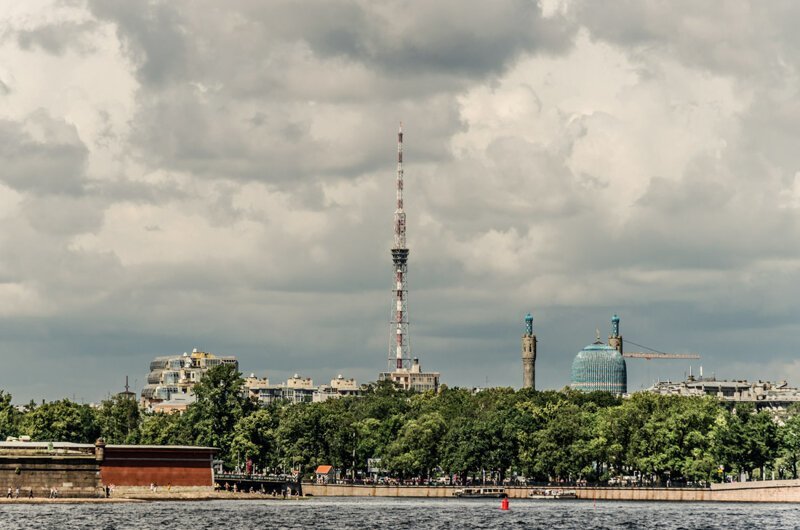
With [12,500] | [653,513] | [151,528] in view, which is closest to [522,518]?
[653,513]

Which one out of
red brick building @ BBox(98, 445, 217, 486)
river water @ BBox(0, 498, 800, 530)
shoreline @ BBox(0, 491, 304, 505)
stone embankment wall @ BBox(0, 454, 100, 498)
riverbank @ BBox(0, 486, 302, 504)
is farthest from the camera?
red brick building @ BBox(98, 445, 217, 486)

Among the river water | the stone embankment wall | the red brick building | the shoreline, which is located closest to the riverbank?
the shoreline

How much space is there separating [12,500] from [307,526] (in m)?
45.8

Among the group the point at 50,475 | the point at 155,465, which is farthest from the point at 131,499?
the point at 50,475

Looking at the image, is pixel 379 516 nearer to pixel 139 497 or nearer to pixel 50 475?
pixel 139 497

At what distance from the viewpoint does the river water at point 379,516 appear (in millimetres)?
147625

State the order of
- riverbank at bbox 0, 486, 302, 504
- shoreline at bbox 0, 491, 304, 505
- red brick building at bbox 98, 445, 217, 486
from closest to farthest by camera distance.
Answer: shoreline at bbox 0, 491, 304, 505, riverbank at bbox 0, 486, 302, 504, red brick building at bbox 98, 445, 217, 486

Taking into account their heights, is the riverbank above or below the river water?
above

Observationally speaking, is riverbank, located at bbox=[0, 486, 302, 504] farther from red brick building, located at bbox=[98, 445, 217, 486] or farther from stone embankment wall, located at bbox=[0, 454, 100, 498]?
stone embankment wall, located at bbox=[0, 454, 100, 498]

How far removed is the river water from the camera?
148 metres

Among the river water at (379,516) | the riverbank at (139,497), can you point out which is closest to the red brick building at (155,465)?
the riverbank at (139,497)

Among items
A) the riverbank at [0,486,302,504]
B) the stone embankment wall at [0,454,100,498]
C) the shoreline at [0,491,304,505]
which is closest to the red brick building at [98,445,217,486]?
the riverbank at [0,486,302,504]

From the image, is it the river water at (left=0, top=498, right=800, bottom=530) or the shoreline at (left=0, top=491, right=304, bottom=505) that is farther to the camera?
the shoreline at (left=0, top=491, right=304, bottom=505)

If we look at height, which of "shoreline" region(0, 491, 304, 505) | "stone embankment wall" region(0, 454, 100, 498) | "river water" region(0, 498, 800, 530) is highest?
"stone embankment wall" region(0, 454, 100, 498)
